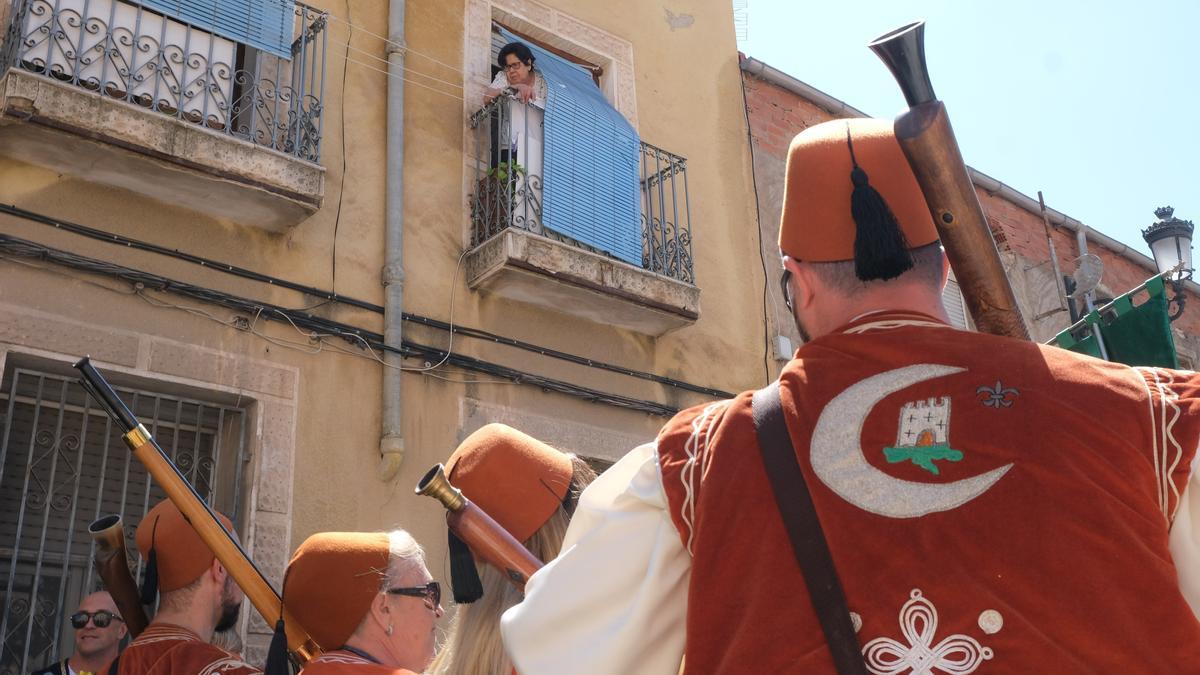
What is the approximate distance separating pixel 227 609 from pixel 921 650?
3.32m

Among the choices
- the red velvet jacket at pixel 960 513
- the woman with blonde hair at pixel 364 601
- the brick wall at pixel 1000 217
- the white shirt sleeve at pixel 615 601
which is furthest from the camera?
the brick wall at pixel 1000 217

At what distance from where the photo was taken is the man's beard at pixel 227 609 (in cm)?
401

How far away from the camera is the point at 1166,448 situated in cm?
136

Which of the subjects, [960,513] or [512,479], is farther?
[512,479]

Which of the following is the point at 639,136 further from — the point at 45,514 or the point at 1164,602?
the point at 1164,602

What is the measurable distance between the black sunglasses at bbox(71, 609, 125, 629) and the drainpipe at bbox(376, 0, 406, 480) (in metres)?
1.88

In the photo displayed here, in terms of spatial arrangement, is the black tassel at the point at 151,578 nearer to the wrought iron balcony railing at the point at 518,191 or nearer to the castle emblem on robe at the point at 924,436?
the castle emblem on robe at the point at 924,436

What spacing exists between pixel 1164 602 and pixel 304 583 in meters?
2.33

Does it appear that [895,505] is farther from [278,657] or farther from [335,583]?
[278,657]

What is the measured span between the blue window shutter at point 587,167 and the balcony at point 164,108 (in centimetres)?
164

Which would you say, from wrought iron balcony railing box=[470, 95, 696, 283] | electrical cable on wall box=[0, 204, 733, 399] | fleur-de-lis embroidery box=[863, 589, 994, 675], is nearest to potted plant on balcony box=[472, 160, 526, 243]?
wrought iron balcony railing box=[470, 95, 696, 283]

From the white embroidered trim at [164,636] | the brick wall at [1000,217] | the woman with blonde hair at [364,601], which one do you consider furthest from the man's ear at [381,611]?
the brick wall at [1000,217]

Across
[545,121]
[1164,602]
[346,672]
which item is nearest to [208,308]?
[545,121]

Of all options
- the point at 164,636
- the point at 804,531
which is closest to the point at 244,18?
the point at 164,636
